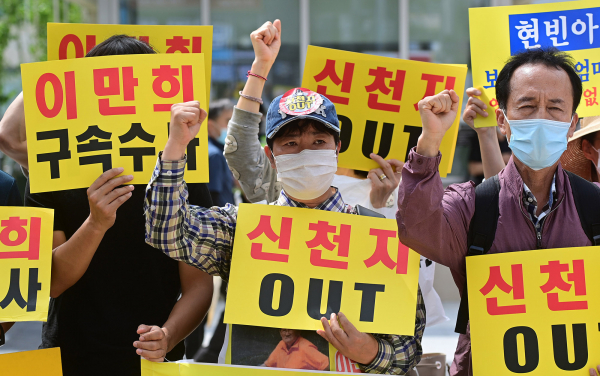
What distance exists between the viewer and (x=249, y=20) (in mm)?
8547

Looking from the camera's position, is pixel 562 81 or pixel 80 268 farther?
pixel 80 268

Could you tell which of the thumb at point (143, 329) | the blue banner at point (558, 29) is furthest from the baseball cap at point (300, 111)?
the blue banner at point (558, 29)

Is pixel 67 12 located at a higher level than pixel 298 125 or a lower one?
higher

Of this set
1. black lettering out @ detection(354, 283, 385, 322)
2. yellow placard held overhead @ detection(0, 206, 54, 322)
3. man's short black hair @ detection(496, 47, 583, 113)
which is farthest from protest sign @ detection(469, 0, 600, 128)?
yellow placard held overhead @ detection(0, 206, 54, 322)

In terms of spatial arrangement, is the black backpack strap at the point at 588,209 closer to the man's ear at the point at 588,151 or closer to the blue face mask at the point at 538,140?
the blue face mask at the point at 538,140

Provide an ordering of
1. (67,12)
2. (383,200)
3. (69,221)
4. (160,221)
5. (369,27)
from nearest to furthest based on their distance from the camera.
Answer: (160,221) < (69,221) < (383,200) < (369,27) < (67,12)

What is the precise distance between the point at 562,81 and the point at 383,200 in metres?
1.03

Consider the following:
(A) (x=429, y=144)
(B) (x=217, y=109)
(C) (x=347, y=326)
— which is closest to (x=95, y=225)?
(C) (x=347, y=326)

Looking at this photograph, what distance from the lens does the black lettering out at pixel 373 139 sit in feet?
9.17

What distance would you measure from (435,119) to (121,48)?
1.22 metres

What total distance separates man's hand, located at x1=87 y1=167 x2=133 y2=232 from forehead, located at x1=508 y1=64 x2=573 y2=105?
1.33 metres

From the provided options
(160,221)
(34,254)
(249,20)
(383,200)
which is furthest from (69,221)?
(249,20)

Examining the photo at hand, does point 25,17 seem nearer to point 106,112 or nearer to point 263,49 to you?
point 263,49

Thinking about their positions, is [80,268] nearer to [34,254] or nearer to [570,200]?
[34,254]
